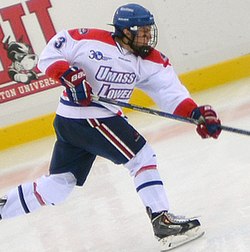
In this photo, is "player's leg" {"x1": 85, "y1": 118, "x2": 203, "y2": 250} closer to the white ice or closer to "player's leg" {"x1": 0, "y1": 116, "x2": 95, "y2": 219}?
the white ice

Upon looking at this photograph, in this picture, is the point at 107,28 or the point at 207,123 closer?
the point at 207,123

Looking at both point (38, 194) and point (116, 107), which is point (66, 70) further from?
point (38, 194)

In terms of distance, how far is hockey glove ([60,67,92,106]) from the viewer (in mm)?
2654

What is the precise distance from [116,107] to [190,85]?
2.68 metres

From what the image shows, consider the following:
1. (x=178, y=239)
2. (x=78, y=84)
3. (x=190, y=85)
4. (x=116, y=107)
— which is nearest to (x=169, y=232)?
(x=178, y=239)

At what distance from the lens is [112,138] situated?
274 cm

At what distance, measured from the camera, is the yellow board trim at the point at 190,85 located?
205 inches

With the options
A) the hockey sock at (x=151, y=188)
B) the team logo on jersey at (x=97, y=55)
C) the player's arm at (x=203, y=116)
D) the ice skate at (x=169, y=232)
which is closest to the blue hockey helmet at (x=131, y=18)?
the team logo on jersey at (x=97, y=55)

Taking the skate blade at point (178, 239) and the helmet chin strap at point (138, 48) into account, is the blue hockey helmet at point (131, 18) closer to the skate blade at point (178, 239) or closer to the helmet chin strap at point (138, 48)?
the helmet chin strap at point (138, 48)

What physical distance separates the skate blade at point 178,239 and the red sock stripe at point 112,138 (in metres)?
0.32

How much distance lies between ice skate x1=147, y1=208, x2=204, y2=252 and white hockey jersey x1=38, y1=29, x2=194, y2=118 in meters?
0.41

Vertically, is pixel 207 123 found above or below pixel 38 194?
above

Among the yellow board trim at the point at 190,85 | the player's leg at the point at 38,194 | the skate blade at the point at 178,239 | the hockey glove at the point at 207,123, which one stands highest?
the hockey glove at the point at 207,123

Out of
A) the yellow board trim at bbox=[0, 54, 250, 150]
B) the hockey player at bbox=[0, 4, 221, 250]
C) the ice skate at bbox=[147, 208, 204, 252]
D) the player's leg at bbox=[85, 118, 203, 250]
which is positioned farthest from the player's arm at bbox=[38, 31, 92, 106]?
the yellow board trim at bbox=[0, 54, 250, 150]
